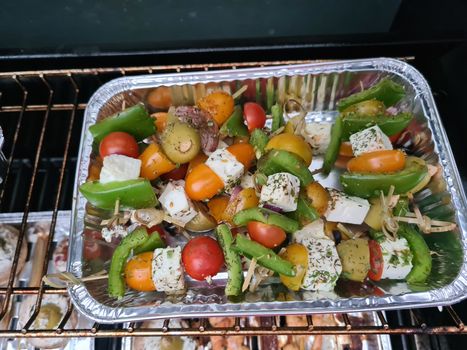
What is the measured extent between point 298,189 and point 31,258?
1421 mm

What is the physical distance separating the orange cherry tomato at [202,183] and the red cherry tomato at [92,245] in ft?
1.53

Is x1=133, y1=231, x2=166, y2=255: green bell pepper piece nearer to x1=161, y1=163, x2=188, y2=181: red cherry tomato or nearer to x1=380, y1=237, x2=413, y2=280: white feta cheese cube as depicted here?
x1=161, y1=163, x2=188, y2=181: red cherry tomato

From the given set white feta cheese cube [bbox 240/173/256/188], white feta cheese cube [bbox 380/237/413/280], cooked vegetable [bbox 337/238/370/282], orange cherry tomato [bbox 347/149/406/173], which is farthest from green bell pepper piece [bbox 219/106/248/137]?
white feta cheese cube [bbox 380/237/413/280]

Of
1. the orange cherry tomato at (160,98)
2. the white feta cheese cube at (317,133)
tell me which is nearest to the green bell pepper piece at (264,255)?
the white feta cheese cube at (317,133)

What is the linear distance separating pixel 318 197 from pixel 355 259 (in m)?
0.29

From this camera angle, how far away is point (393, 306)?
5.80ft

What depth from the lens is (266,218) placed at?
71.4 inches

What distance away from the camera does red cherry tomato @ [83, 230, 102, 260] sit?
2.03 m

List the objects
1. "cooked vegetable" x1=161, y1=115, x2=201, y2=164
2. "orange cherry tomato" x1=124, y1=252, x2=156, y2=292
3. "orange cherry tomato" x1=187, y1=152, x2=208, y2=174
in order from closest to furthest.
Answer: "orange cherry tomato" x1=124, y1=252, x2=156, y2=292 → "cooked vegetable" x1=161, y1=115, x2=201, y2=164 → "orange cherry tomato" x1=187, y1=152, x2=208, y2=174

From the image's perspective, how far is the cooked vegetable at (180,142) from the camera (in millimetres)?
1996

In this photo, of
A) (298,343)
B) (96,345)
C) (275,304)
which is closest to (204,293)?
(275,304)

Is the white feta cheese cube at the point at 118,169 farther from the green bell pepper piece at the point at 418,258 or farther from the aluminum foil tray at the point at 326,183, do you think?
the green bell pepper piece at the point at 418,258

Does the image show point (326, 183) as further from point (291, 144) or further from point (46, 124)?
point (46, 124)

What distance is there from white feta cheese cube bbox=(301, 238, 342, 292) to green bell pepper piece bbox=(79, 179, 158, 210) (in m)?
0.68
